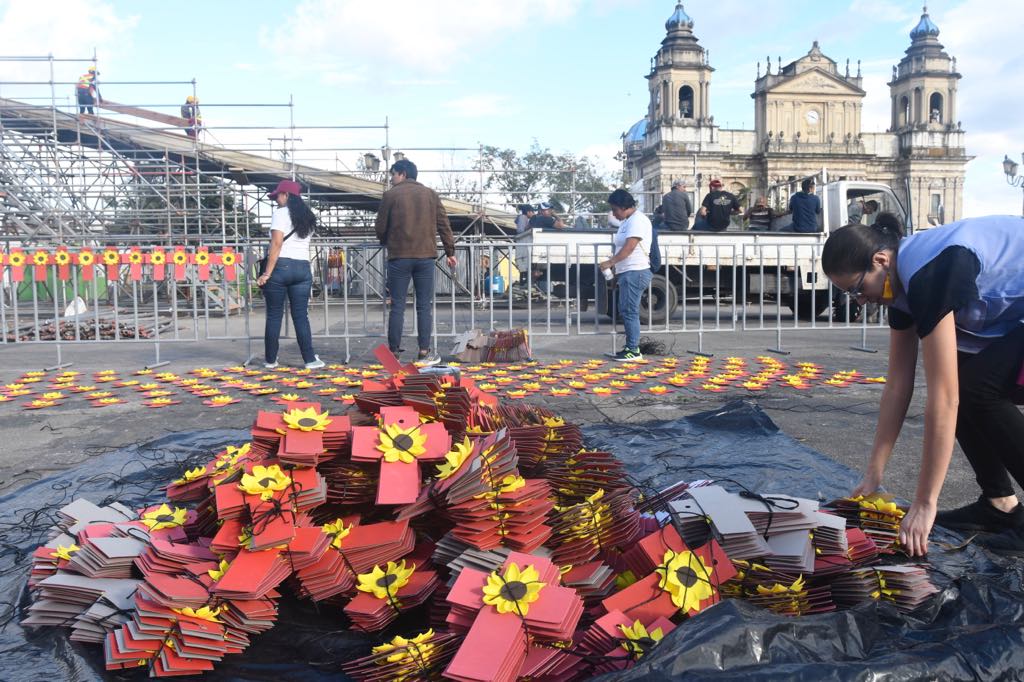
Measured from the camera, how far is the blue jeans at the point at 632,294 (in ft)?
28.2

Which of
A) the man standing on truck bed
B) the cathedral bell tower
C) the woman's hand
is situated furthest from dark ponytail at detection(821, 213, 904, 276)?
the cathedral bell tower

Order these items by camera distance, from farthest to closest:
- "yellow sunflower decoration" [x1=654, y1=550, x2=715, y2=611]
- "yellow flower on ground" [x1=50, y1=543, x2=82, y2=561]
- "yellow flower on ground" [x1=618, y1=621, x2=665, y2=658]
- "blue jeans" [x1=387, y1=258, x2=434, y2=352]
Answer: "blue jeans" [x1=387, y1=258, x2=434, y2=352] < "yellow flower on ground" [x1=50, y1=543, x2=82, y2=561] < "yellow sunflower decoration" [x1=654, y1=550, x2=715, y2=611] < "yellow flower on ground" [x1=618, y1=621, x2=665, y2=658]

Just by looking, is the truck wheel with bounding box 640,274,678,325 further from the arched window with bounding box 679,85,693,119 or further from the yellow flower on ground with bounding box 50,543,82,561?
the arched window with bounding box 679,85,693,119

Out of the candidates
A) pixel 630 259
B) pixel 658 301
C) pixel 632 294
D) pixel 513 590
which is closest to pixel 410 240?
pixel 630 259

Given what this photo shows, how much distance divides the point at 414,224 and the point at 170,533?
221 inches

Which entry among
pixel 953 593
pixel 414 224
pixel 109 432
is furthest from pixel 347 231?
pixel 953 593

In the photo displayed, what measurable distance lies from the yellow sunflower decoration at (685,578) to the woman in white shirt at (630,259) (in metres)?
6.24

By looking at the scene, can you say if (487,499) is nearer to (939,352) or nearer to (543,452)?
(543,452)

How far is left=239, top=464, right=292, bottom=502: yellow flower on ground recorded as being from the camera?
8.02 ft

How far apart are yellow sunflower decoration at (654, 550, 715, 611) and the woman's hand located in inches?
28.7

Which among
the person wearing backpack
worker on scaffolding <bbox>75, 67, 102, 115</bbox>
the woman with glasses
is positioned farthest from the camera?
worker on scaffolding <bbox>75, 67, 102, 115</bbox>

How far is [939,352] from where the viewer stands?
95.4 inches

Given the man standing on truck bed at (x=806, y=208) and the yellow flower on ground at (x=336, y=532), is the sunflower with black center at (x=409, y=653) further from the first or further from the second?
the man standing on truck bed at (x=806, y=208)

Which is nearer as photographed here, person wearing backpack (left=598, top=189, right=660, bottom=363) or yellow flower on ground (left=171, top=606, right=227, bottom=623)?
yellow flower on ground (left=171, top=606, right=227, bottom=623)
